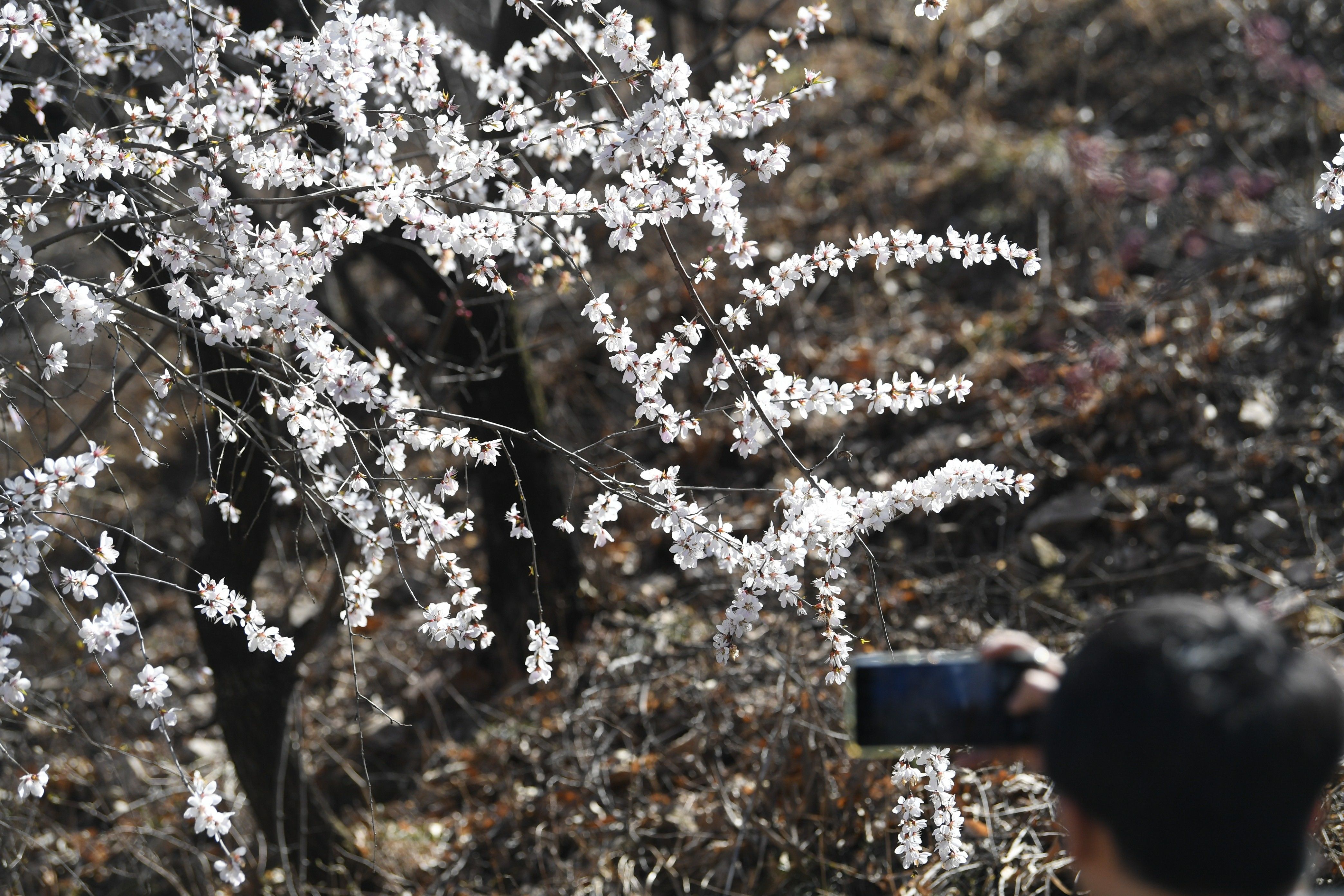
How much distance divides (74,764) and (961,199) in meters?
5.85

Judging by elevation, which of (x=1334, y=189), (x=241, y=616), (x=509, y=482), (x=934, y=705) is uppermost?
(x=509, y=482)

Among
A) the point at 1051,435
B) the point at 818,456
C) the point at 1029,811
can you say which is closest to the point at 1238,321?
the point at 1051,435

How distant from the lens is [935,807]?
260cm

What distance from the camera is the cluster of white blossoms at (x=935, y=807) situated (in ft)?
8.12

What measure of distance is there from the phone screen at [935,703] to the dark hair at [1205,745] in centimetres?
23

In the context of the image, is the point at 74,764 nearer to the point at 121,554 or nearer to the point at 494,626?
the point at 121,554

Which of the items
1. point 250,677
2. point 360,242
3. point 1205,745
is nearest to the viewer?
point 1205,745

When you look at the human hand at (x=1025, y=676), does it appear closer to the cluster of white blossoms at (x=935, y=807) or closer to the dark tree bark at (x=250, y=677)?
the cluster of white blossoms at (x=935, y=807)

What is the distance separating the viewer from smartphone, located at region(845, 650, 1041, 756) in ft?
4.78

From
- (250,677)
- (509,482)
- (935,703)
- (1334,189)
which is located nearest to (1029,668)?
(935,703)

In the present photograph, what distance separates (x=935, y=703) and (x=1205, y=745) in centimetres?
44

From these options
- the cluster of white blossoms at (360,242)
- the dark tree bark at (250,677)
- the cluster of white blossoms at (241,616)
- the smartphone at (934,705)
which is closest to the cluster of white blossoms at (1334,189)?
the cluster of white blossoms at (360,242)

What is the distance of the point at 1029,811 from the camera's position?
3.22 metres

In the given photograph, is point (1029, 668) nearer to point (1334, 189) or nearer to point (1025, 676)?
point (1025, 676)
